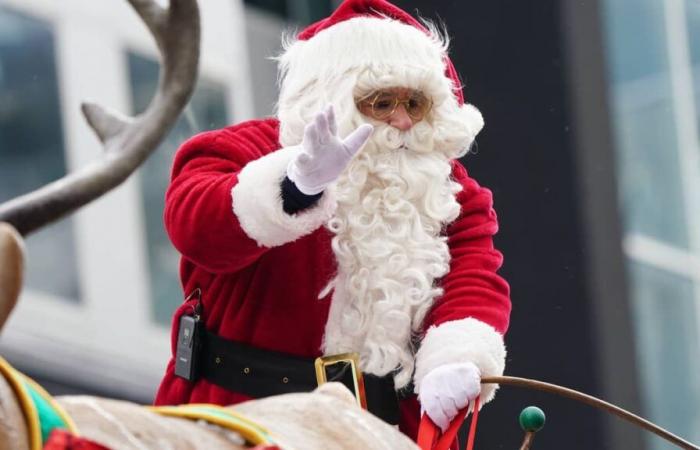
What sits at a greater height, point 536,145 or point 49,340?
point 536,145

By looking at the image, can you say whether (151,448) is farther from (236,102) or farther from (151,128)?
(236,102)

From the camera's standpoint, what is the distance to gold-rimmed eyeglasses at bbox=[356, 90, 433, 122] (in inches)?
97.5

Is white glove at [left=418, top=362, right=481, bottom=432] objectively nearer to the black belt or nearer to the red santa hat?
the black belt

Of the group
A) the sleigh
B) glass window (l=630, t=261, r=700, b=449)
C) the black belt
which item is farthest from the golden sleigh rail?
glass window (l=630, t=261, r=700, b=449)

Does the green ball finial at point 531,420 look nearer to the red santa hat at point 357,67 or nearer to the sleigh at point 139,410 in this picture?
the sleigh at point 139,410

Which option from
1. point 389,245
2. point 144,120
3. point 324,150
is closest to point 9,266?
point 324,150

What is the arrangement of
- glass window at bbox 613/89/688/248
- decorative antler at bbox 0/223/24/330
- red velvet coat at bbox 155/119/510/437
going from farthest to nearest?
glass window at bbox 613/89/688/248
red velvet coat at bbox 155/119/510/437
decorative antler at bbox 0/223/24/330

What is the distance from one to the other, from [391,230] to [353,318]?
0.45ft

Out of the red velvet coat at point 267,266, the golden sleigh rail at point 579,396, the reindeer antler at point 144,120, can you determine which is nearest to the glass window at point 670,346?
the reindeer antler at point 144,120

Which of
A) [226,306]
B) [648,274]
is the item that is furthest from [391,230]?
[648,274]

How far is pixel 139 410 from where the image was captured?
1.62 m

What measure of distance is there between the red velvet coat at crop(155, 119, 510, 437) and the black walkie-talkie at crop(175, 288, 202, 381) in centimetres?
1

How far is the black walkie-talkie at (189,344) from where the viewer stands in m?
2.39

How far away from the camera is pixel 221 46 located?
708cm
